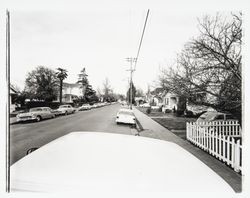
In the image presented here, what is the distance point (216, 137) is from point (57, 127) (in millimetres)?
2334

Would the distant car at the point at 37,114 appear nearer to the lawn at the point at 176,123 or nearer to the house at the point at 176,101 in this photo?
the house at the point at 176,101

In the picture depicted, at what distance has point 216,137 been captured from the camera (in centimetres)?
238

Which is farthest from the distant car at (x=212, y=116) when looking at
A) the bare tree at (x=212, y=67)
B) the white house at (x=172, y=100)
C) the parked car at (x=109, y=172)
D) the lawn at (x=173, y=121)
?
the parked car at (x=109, y=172)

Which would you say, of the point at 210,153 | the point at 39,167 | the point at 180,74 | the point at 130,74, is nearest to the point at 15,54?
the point at 39,167

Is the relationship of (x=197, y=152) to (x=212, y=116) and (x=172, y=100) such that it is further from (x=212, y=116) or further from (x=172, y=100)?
(x=172, y=100)

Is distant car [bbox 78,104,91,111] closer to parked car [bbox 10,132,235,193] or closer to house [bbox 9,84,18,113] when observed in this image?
house [bbox 9,84,18,113]

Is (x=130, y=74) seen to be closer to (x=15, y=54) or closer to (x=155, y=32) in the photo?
(x=155, y=32)

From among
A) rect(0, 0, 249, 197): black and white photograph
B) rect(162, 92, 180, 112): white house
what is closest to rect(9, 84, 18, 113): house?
rect(0, 0, 249, 197): black and white photograph

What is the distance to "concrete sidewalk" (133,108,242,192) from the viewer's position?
6.00 feet

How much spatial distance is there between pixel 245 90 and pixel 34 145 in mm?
2455

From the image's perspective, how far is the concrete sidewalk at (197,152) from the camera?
1.83 meters

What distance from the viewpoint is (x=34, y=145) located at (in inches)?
75.6

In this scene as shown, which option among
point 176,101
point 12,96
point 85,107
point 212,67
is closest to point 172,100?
point 176,101

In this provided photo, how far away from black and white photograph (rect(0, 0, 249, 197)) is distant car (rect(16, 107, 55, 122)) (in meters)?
0.02
